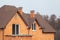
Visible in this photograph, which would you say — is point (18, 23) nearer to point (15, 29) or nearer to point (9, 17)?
point (15, 29)

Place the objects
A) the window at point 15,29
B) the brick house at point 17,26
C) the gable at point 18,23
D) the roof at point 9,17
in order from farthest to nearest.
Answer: the window at point 15,29 < the roof at point 9,17 < the gable at point 18,23 < the brick house at point 17,26

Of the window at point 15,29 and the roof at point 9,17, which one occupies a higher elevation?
the roof at point 9,17

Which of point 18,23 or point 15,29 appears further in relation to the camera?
point 18,23

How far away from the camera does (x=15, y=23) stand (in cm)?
4353

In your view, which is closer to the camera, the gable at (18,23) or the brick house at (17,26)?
the brick house at (17,26)

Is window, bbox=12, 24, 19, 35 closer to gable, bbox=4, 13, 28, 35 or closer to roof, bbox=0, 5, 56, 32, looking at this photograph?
gable, bbox=4, 13, 28, 35

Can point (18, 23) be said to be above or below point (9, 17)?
below

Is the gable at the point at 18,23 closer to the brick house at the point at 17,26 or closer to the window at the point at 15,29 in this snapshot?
the brick house at the point at 17,26

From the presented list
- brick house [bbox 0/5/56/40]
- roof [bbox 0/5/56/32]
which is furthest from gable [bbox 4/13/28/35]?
roof [bbox 0/5/56/32]

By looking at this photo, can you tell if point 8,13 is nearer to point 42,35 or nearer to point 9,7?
point 9,7

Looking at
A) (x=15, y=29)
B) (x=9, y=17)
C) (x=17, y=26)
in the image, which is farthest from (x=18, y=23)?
(x=9, y=17)

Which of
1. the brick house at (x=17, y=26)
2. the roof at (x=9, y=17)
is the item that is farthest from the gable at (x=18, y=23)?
the roof at (x=9, y=17)

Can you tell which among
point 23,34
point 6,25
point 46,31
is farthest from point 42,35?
point 6,25

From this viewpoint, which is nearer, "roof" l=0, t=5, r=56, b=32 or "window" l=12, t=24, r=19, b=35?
"roof" l=0, t=5, r=56, b=32
